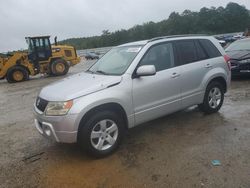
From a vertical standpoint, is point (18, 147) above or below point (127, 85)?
below

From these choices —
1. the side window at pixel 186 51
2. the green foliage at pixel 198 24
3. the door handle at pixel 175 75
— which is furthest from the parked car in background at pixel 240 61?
the green foliage at pixel 198 24

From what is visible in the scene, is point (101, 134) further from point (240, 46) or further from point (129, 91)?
point (240, 46)

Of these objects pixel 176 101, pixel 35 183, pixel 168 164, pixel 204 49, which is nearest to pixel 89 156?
pixel 35 183

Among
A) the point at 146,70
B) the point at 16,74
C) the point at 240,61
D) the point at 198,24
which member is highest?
the point at 198,24

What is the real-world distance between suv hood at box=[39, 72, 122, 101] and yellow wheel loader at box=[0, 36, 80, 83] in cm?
1336

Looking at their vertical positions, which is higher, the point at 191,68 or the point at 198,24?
the point at 198,24

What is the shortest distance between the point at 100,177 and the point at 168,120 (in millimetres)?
2473

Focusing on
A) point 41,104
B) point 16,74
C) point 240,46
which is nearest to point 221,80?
point 41,104

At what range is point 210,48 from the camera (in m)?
5.77

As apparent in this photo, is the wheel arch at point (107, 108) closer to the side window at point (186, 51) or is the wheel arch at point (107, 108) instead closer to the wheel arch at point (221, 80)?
the side window at point (186, 51)

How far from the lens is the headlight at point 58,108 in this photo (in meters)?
3.83

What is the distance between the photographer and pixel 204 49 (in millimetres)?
5652

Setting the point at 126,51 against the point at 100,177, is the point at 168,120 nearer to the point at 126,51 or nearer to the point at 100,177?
the point at 126,51

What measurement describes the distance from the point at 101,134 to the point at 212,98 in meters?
2.87
